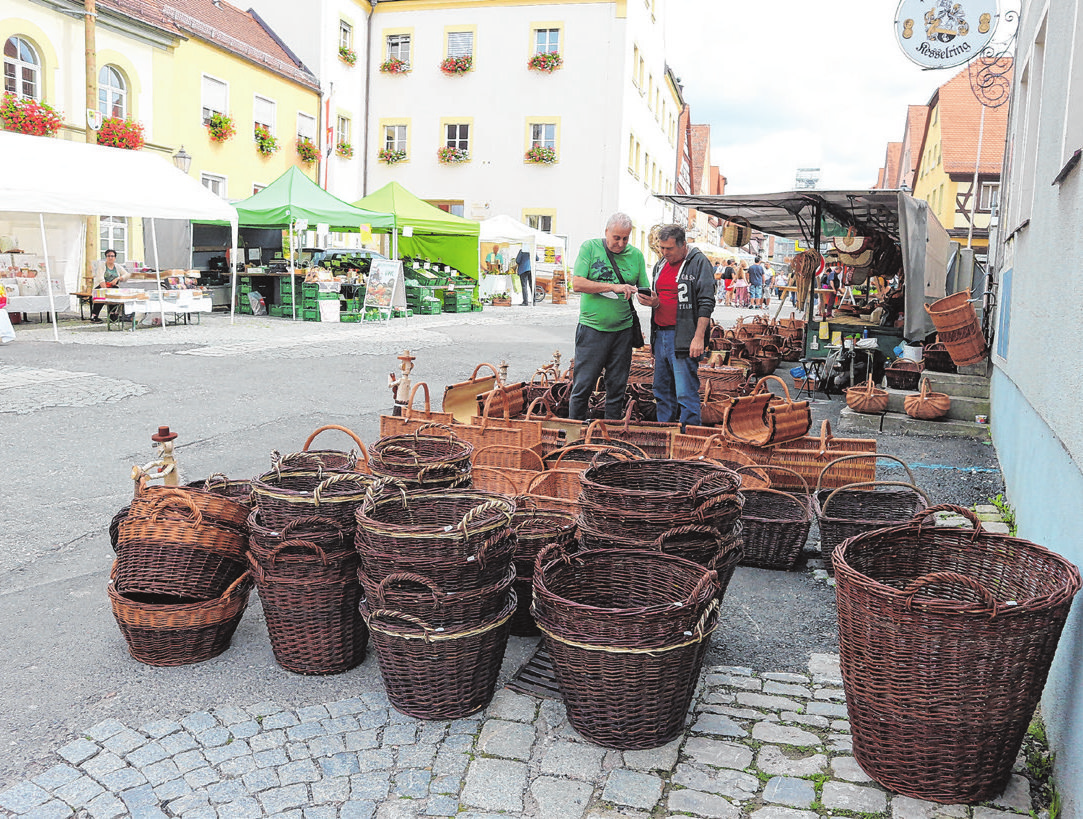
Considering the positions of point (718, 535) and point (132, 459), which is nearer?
point (718, 535)

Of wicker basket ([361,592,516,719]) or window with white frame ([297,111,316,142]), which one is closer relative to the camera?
wicker basket ([361,592,516,719])

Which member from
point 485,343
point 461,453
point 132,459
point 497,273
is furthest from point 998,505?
point 497,273

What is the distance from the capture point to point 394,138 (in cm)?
3247

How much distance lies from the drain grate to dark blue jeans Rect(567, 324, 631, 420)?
3.37 metres

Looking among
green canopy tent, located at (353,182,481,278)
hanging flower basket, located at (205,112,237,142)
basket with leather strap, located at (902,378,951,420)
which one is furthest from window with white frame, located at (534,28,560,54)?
basket with leather strap, located at (902,378,951,420)

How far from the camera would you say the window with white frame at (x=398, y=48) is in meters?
32.3

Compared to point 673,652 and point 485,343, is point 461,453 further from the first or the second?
point 485,343

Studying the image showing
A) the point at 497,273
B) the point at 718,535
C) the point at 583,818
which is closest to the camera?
the point at 583,818

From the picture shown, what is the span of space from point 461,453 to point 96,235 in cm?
1720

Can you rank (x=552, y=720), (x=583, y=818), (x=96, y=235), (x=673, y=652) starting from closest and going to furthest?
(x=583, y=818)
(x=673, y=652)
(x=552, y=720)
(x=96, y=235)

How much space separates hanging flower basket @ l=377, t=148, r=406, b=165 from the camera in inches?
1264

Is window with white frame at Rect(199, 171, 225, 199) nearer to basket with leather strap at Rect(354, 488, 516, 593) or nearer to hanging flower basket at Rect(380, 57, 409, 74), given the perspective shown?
hanging flower basket at Rect(380, 57, 409, 74)

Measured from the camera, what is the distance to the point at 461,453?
4480 mm

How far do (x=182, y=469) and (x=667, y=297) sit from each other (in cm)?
371
